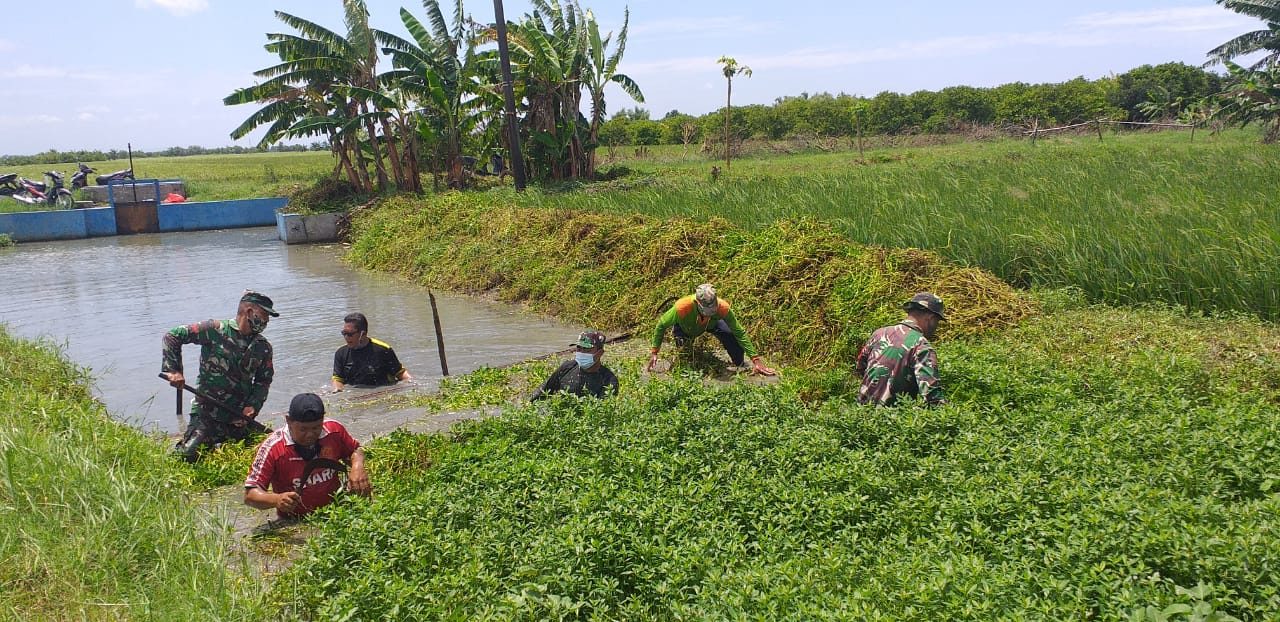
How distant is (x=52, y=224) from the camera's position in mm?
27266

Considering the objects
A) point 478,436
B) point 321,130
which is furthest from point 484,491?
point 321,130

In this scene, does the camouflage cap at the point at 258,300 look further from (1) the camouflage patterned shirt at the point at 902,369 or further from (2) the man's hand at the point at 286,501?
(1) the camouflage patterned shirt at the point at 902,369

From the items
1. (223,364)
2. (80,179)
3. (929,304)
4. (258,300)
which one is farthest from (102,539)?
(80,179)

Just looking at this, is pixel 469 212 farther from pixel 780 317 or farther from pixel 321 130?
pixel 780 317

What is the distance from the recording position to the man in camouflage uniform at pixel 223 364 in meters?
7.13

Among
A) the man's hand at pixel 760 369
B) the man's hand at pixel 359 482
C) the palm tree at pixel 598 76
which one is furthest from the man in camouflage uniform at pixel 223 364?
the palm tree at pixel 598 76

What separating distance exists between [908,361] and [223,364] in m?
5.63

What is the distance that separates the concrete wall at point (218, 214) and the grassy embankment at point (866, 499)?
90.8 feet

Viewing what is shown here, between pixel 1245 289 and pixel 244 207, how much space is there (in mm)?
31049

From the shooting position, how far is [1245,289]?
24.6 feet

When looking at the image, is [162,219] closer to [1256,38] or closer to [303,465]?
[303,465]

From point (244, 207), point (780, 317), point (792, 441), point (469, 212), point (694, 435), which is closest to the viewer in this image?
point (792, 441)

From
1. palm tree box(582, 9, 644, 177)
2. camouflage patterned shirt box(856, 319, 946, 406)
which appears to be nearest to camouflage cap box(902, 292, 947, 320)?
camouflage patterned shirt box(856, 319, 946, 406)

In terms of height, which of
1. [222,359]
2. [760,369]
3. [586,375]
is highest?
[222,359]
